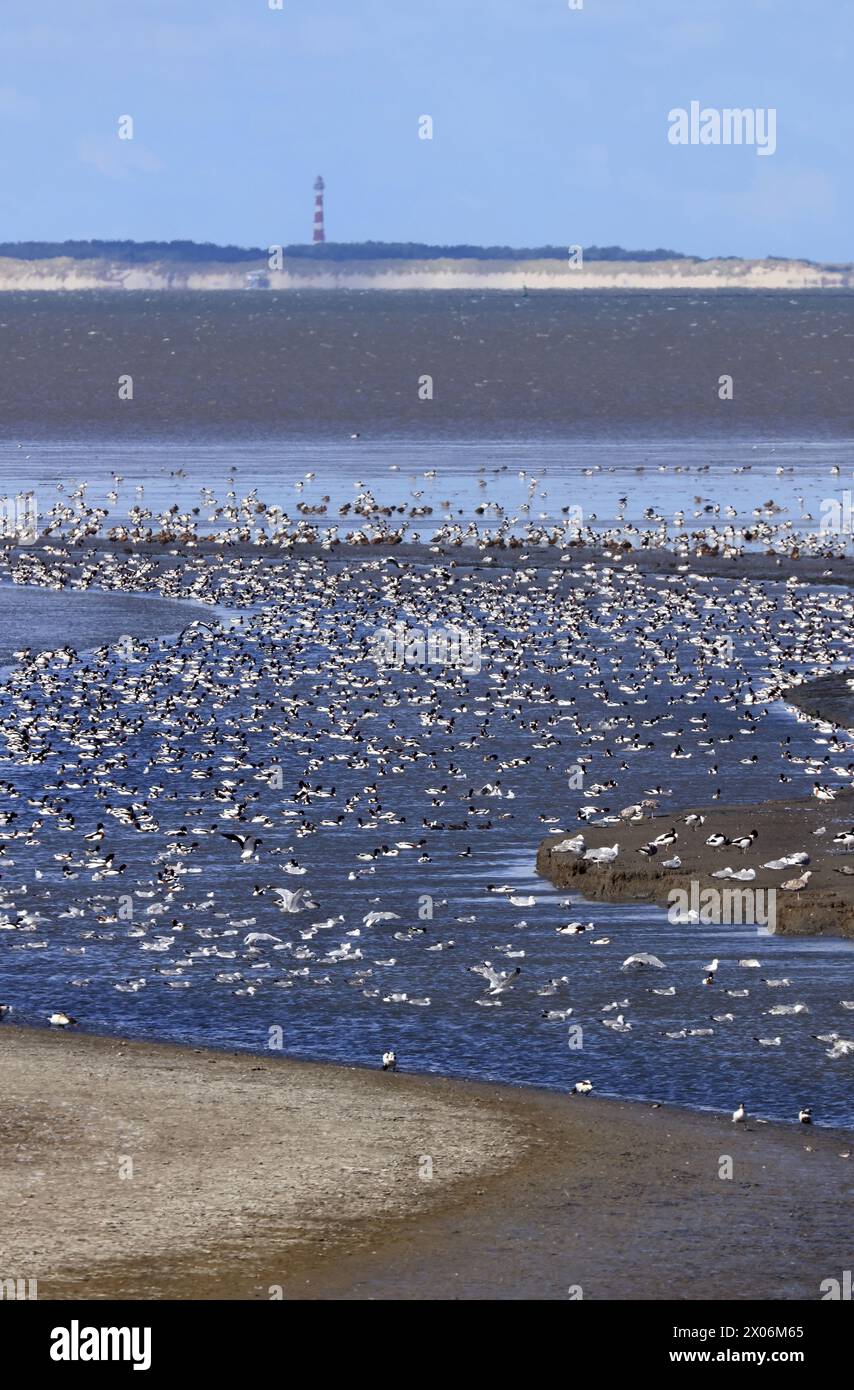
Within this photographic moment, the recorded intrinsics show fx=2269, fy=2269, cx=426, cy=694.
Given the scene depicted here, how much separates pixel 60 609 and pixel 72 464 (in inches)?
1252

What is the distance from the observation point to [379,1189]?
14094 mm

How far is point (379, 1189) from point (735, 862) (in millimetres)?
8078

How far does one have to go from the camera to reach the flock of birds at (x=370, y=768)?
19578 mm

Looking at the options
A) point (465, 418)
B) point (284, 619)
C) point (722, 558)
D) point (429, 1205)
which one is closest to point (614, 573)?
point (722, 558)

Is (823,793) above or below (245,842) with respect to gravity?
above

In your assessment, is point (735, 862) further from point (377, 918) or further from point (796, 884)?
point (377, 918)

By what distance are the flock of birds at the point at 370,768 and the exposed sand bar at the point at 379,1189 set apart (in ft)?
3.43

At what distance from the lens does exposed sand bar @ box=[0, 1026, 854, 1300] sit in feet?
41.7
